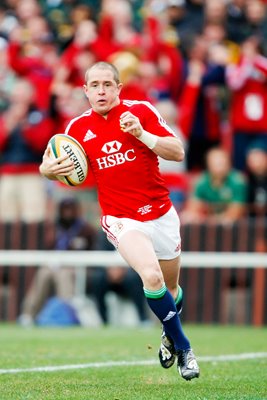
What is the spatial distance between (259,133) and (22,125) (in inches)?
134

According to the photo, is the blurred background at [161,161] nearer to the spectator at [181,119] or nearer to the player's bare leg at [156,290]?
the spectator at [181,119]

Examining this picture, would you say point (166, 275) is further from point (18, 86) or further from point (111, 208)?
point (18, 86)

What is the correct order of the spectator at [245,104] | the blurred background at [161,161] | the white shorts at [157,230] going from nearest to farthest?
1. the white shorts at [157,230]
2. the blurred background at [161,161]
3. the spectator at [245,104]

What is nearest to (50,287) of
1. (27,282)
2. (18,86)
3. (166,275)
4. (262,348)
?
(27,282)

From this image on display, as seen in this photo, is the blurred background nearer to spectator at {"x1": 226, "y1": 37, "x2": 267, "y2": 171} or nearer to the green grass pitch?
spectator at {"x1": 226, "y1": 37, "x2": 267, "y2": 171}

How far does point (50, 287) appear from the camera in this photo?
14.7m

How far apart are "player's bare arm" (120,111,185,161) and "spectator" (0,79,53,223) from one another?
7.71 meters

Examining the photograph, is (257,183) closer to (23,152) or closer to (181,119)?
(181,119)

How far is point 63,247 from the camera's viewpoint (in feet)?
49.0

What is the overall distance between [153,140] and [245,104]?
7.77m

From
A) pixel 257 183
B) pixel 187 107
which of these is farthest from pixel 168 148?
pixel 187 107

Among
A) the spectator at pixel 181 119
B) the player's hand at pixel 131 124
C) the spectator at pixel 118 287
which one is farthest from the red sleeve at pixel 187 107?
the player's hand at pixel 131 124

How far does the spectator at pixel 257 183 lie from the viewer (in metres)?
14.7

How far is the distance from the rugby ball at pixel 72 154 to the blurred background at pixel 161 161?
665 centimetres
